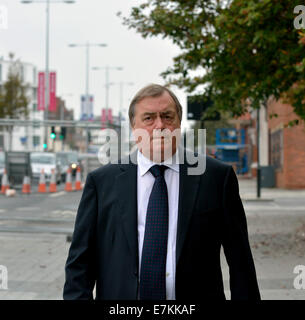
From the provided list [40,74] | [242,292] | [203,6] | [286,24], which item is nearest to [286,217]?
[203,6]

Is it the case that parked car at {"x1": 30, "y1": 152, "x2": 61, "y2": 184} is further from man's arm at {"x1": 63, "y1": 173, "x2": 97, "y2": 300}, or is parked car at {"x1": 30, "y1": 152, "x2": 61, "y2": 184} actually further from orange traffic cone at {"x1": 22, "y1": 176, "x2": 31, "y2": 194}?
man's arm at {"x1": 63, "y1": 173, "x2": 97, "y2": 300}

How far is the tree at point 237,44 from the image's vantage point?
936 centimetres

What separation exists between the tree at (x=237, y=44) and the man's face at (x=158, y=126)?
18.9 ft

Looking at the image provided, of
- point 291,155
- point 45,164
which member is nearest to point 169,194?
point 291,155

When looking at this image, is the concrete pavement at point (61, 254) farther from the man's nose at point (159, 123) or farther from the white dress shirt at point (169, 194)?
the man's nose at point (159, 123)

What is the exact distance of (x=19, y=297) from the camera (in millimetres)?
6590

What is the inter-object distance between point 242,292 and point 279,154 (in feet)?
99.4

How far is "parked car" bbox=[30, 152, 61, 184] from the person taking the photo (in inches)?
1261

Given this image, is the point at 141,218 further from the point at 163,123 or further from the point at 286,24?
the point at 286,24

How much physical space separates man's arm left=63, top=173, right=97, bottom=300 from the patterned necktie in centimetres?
28
